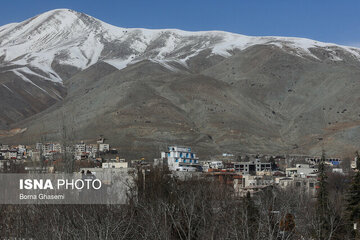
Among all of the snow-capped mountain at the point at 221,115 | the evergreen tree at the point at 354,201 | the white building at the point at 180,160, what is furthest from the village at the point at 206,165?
the evergreen tree at the point at 354,201

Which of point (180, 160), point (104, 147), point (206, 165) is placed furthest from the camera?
point (104, 147)

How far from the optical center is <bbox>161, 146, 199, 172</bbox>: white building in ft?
315

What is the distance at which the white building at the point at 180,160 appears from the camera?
9600 cm

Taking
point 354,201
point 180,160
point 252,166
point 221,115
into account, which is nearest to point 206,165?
point 180,160

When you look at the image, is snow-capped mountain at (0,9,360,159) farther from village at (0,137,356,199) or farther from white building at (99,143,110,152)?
village at (0,137,356,199)

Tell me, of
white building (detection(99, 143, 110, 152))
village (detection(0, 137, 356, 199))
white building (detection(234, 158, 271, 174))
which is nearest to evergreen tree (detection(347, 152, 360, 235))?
village (detection(0, 137, 356, 199))

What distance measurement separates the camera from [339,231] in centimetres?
3806

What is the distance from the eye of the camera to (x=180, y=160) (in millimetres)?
101312

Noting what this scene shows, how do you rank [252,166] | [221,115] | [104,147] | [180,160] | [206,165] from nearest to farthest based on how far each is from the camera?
[180,160] → [206,165] → [252,166] → [104,147] → [221,115]

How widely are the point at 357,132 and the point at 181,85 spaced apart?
180 ft

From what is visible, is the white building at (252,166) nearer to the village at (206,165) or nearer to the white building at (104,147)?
the village at (206,165)

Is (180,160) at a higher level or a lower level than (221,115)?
lower

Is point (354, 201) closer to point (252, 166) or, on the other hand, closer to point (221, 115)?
point (252, 166)

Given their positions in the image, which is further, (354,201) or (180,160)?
(180,160)
